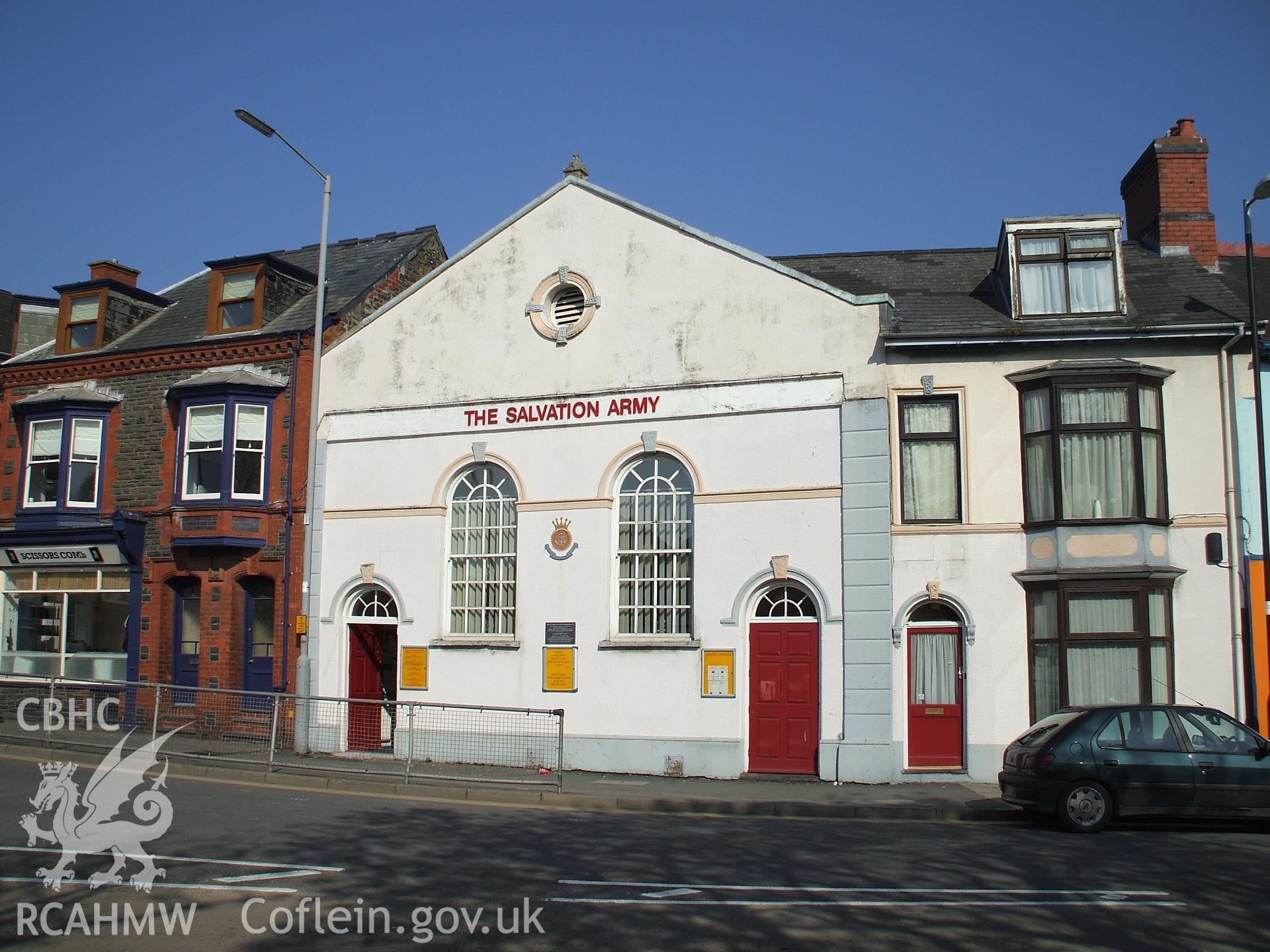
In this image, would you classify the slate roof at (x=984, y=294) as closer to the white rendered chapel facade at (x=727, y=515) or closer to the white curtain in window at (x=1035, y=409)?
the white rendered chapel facade at (x=727, y=515)

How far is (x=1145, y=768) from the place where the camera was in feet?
41.6

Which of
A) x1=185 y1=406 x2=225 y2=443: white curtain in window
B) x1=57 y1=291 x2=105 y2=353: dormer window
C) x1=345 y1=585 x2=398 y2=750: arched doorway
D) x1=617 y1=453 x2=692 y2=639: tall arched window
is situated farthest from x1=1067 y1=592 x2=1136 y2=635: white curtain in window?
x1=57 y1=291 x2=105 y2=353: dormer window

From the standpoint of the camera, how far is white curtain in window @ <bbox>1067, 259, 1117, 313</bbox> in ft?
58.5

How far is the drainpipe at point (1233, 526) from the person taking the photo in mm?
16312

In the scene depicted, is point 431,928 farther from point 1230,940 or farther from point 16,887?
point 1230,940

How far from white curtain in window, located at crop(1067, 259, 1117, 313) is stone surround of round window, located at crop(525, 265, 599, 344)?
7.78 metres

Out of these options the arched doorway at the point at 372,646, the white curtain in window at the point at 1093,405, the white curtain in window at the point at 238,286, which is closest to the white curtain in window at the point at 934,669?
the white curtain in window at the point at 1093,405

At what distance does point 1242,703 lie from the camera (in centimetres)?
1627

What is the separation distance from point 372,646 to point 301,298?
804 centimetres

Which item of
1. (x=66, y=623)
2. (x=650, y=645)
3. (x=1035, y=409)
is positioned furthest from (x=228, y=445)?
(x=1035, y=409)

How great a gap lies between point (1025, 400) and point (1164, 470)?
225cm

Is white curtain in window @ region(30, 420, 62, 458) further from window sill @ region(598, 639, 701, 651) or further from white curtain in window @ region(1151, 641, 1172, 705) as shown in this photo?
white curtain in window @ region(1151, 641, 1172, 705)

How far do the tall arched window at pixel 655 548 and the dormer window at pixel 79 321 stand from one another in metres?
13.5

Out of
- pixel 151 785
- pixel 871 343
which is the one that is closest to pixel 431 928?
pixel 151 785
